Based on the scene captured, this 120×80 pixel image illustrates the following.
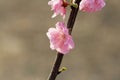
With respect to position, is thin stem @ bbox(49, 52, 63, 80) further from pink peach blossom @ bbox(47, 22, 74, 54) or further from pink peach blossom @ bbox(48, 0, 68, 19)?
pink peach blossom @ bbox(48, 0, 68, 19)

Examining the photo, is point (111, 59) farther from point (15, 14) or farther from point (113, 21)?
point (15, 14)

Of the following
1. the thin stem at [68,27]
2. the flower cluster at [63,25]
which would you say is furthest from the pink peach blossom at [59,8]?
the thin stem at [68,27]

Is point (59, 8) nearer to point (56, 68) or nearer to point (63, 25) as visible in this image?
point (63, 25)

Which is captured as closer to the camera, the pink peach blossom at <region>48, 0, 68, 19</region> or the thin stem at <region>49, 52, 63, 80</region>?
the thin stem at <region>49, 52, 63, 80</region>

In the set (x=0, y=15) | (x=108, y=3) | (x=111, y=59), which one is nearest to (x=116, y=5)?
(x=108, y=3)

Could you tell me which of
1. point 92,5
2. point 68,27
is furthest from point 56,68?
point 92,5

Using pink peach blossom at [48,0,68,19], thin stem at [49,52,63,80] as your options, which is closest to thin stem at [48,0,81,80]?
thin stem at [49,52,63,80]

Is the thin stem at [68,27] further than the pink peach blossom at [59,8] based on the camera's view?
No

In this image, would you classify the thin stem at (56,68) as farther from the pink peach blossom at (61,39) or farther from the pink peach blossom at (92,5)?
the pink peach blossom at (92,5)
